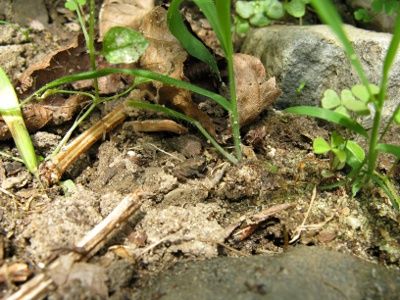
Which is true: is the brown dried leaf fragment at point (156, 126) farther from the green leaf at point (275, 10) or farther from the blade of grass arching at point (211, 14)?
the green leaf at point (275, 10)

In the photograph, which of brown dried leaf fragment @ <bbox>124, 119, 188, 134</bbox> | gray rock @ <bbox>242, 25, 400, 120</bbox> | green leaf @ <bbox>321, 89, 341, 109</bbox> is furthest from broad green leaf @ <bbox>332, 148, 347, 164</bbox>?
brown dried leaf fragment @ <bbox>124, 119, 188, 134</bbox>

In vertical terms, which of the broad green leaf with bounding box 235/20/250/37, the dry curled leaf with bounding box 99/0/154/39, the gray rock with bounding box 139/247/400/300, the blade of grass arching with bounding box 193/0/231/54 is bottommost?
the gray rock with bounding box 139/247/400/300

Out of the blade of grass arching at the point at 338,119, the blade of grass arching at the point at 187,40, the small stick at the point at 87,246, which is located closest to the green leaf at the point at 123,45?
the blade of grass arching at the point at 187,40

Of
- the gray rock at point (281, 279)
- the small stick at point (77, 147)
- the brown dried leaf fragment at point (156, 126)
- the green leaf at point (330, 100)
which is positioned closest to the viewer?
the gray rock at point (281, 279)

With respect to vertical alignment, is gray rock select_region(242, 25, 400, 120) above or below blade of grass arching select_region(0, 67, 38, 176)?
below

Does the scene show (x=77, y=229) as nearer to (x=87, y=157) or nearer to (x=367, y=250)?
(x=87, y=157)

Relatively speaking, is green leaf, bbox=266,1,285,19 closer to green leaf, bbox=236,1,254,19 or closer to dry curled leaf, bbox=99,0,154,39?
green leaf, bbox=236,1,254,19
